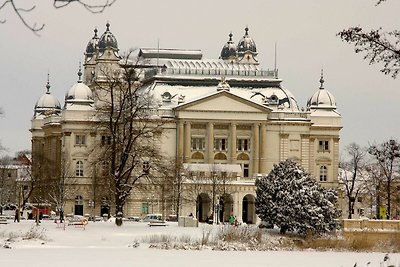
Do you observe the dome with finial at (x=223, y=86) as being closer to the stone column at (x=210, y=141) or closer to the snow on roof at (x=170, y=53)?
the stone column at (x=210, y=141)

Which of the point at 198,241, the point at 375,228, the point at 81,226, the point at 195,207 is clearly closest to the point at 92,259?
the point at 198,241

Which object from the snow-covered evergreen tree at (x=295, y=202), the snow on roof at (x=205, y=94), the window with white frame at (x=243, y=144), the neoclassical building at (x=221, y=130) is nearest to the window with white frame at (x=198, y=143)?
the neoclassical building at (x=221, y=130)

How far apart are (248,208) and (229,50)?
49.0 meters

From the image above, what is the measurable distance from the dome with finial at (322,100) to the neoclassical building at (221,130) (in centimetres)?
17

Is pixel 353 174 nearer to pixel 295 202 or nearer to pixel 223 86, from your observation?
pixel 223 86

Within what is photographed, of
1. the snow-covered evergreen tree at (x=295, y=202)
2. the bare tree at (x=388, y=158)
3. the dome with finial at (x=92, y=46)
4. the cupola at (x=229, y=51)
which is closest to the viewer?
the bare tree at (x=388, y=158)

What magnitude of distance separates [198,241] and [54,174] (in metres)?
81.6

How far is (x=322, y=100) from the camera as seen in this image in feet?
522

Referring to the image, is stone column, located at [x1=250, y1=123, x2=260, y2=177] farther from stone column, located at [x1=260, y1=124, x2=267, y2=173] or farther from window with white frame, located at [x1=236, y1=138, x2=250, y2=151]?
window with white frame, located at [x1=236, y1=138, x2=250, y2=151]

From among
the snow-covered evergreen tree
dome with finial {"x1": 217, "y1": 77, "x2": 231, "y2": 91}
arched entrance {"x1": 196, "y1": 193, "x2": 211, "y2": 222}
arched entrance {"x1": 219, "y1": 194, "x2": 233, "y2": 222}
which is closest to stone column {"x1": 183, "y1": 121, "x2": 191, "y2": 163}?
dome with finial {"x1": 217, "y1": 77, "x2": 231, "y2": 91}

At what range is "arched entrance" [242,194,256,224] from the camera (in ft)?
449

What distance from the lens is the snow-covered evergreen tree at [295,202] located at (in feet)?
259

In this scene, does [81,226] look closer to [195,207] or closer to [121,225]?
[121,225]

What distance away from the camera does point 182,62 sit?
156375 mm
